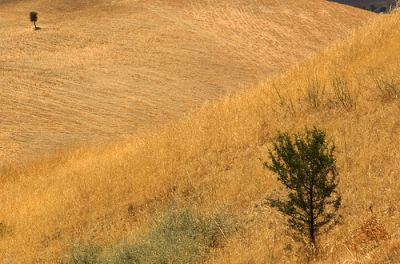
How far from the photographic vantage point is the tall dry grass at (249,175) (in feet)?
28.2

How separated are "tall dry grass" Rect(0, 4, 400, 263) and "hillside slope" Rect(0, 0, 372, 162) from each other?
6.63 meters

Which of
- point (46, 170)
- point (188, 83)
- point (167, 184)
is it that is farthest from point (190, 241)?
point (188, 83)

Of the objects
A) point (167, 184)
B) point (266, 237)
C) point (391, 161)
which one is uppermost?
point (391, 161)

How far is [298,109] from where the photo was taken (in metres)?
13.2

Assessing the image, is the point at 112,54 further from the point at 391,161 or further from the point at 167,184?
the point at 391,161

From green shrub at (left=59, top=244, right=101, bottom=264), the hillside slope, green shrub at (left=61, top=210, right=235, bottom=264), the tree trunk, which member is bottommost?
the hillside slope

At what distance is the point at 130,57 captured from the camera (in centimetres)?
4038

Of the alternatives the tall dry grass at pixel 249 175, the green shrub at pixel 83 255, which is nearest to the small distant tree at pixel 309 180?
the tall dry grass at pixel 249 175

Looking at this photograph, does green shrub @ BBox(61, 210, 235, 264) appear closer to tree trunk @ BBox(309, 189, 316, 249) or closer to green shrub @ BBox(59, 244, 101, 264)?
green shrub @ BBox(59, 244, 101, 264)

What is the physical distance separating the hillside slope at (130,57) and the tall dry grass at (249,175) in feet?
21.7

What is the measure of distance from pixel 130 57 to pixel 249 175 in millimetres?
29940

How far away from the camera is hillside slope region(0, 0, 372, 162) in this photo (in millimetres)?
26859

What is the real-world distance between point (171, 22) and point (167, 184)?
37.1 m

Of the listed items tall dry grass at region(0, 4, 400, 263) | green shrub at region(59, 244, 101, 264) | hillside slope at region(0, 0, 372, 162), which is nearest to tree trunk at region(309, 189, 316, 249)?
tall dry grass at region(0, 4, 400, 263)
